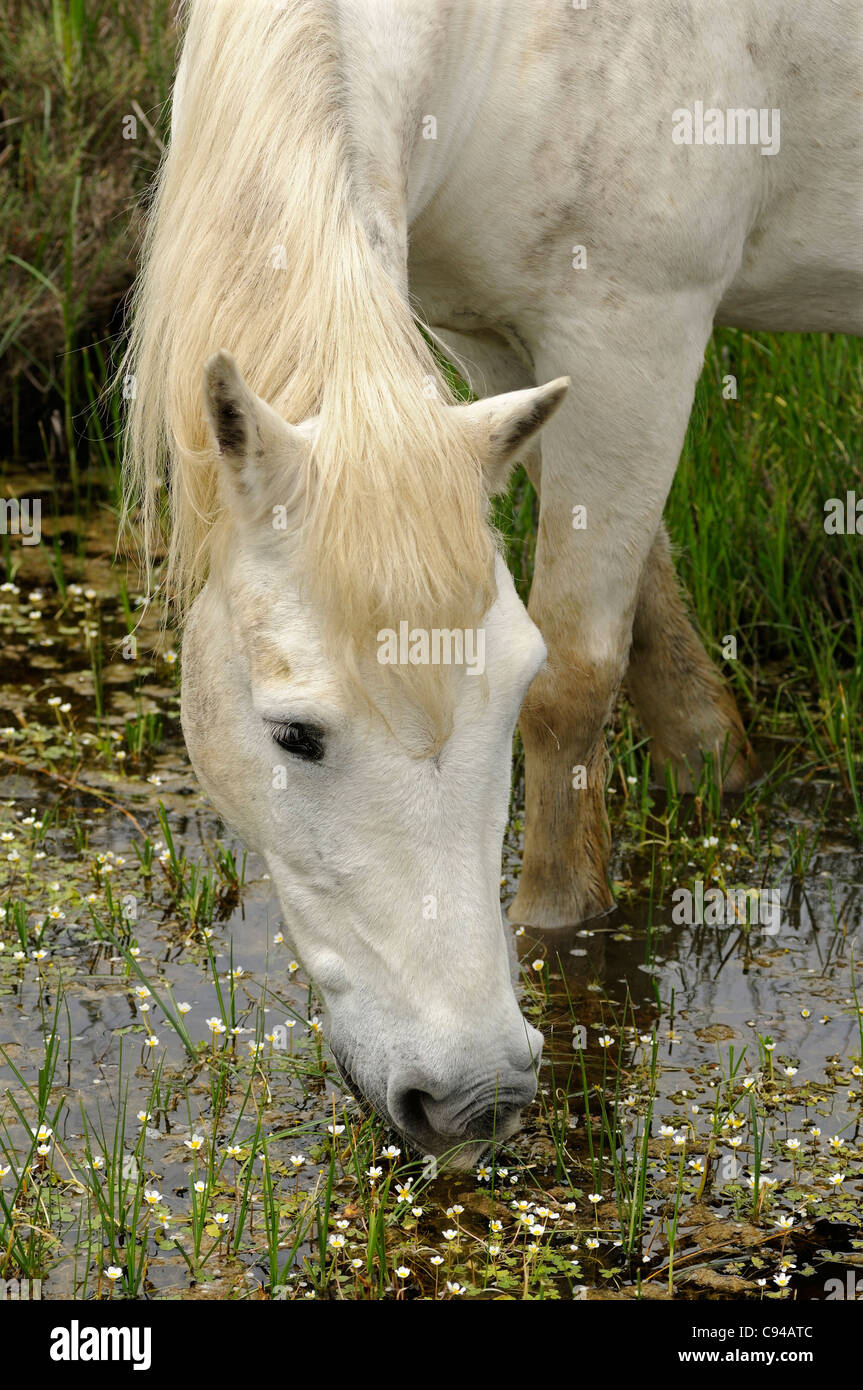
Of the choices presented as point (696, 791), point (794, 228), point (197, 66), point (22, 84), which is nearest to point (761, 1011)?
point (696, 791)

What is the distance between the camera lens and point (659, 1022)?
11.4ft

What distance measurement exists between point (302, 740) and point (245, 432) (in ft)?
1.55

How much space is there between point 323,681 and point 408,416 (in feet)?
1.35

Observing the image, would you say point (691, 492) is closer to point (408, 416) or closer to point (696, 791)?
point (696, 791)

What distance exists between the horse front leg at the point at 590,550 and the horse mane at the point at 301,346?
883mm

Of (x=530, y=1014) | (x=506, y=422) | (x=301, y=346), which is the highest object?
(x=301, y=346)

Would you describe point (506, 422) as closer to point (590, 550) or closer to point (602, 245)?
point (602, 245)

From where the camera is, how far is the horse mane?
2338 millimetres

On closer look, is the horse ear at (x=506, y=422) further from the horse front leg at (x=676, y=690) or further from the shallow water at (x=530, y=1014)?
the horse front leg at (x=676, y=690)

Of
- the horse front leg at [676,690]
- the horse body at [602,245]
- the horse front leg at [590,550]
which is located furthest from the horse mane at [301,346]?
the horse front leg at [676,690]

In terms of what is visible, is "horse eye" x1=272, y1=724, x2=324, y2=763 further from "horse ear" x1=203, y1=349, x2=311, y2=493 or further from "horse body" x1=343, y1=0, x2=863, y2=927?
"horse body" x1=343, y1=0, x2=863, y2=927

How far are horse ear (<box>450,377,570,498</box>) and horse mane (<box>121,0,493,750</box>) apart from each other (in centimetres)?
6

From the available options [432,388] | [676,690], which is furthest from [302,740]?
[676,690]

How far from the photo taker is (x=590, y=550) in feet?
11.8
